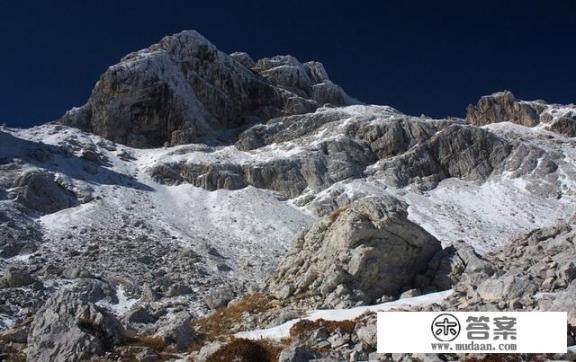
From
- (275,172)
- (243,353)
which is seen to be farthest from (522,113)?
(243,353)

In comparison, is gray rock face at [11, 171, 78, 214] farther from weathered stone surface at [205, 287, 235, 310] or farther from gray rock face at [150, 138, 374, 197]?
weathered stone surface at [205, 287, 235, 310]

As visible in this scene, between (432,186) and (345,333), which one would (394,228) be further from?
(432,186)

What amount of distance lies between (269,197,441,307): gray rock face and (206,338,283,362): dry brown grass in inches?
351

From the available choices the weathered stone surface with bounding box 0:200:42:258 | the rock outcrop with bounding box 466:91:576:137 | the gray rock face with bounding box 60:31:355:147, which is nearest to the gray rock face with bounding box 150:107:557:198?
the gray rock face with bounding box 60:31:355:147

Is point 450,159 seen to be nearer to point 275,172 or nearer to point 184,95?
point 275,172

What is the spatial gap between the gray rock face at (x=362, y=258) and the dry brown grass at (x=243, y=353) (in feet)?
29.2

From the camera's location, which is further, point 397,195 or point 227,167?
point 227,167

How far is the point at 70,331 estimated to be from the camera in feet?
58.4

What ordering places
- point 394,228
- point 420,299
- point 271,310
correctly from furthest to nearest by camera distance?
1. point 394,228
2. point 271,310
3. point 420,299

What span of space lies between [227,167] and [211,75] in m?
41.9


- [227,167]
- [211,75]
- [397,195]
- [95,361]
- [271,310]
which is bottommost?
[95,361]

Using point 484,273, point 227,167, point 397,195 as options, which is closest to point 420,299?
point 484,273

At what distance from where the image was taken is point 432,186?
87125 millimetres

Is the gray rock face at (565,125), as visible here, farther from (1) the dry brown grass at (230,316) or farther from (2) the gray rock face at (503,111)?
(1) the dry brown grass at (230,316)
